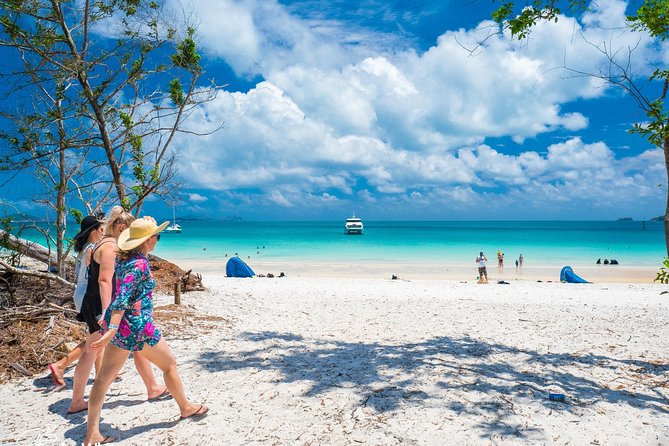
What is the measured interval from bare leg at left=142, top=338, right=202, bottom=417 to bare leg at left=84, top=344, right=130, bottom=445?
213 millimetres

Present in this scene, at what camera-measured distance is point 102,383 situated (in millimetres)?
3111

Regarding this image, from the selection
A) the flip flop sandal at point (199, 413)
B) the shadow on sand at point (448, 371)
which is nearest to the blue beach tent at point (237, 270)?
the shadow on sand at point (448, 371)

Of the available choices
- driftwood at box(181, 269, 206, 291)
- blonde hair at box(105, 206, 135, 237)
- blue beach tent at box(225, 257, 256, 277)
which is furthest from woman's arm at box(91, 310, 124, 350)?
blue beach tent at box(225, 257, 256, 277)

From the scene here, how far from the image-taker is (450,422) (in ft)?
11.7

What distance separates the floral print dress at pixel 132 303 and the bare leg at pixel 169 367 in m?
0.13

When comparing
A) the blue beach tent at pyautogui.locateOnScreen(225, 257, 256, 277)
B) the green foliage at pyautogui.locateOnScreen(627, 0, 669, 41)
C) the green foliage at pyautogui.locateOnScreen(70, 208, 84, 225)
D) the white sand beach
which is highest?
the green foliage at pyautogui.locateOnScreen(627, 0, 669, 41)

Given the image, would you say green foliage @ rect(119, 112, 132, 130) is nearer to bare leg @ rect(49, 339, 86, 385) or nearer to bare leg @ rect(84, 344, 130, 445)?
bare leg @ rect(49, 339, 86, 385)

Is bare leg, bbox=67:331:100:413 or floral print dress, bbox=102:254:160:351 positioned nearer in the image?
floral print dress, bbox=102:254:160:351

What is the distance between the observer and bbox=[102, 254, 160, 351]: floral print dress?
121 inches

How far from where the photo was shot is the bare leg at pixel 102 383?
3104mm

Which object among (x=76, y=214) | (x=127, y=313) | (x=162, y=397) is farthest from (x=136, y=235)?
(x=76, y=214)

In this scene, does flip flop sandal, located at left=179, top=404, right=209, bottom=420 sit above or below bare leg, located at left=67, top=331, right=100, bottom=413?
below

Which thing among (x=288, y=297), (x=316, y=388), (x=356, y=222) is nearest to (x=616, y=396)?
(x=316, y=388)

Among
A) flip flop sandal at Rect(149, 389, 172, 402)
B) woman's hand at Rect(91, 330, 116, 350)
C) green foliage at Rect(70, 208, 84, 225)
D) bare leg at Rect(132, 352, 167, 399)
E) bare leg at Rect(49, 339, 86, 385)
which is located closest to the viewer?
woman's hand at Rect(91, 330, 116, 350)
